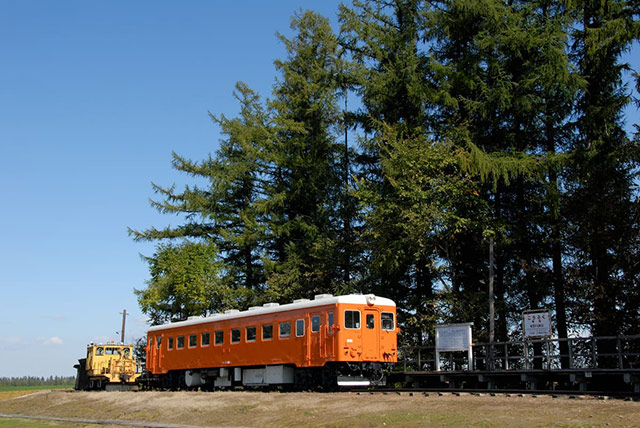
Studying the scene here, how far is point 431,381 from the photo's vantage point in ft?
82.7

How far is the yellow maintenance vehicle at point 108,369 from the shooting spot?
38.4 meters

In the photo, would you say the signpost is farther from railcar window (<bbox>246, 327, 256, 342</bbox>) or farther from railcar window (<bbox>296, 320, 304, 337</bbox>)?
railcar window (<bbox>246, 327, 256, 342</bbox>)

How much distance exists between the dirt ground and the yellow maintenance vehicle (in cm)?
1313

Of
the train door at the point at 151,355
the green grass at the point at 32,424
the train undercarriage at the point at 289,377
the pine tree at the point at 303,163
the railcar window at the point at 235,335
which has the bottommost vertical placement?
the green grass at the point at 32,424

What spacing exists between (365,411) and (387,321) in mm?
8284

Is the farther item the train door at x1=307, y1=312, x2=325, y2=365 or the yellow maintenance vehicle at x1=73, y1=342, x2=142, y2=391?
the yellow maintenance vehicle at x1=73, y1=342, x2=142, y2=391

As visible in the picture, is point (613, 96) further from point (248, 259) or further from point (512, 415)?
point (248, 259)

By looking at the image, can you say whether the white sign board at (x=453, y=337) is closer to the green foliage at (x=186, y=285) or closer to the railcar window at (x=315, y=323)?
the railcar window at (x=315, y=323)

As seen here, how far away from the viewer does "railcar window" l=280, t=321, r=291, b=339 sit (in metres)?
25.3

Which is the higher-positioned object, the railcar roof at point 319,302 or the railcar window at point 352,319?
the railcar roof at point 319,302

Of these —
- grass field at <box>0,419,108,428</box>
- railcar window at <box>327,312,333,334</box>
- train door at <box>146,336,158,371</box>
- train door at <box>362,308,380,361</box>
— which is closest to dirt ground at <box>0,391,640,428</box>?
grass field at <box>0,419,108,428</box>

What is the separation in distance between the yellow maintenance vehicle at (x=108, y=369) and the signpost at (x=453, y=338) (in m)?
19.8

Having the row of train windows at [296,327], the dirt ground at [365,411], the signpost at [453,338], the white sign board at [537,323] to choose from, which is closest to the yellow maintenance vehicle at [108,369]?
the row of train windows at [296,327]

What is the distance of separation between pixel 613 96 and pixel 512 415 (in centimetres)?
1893
